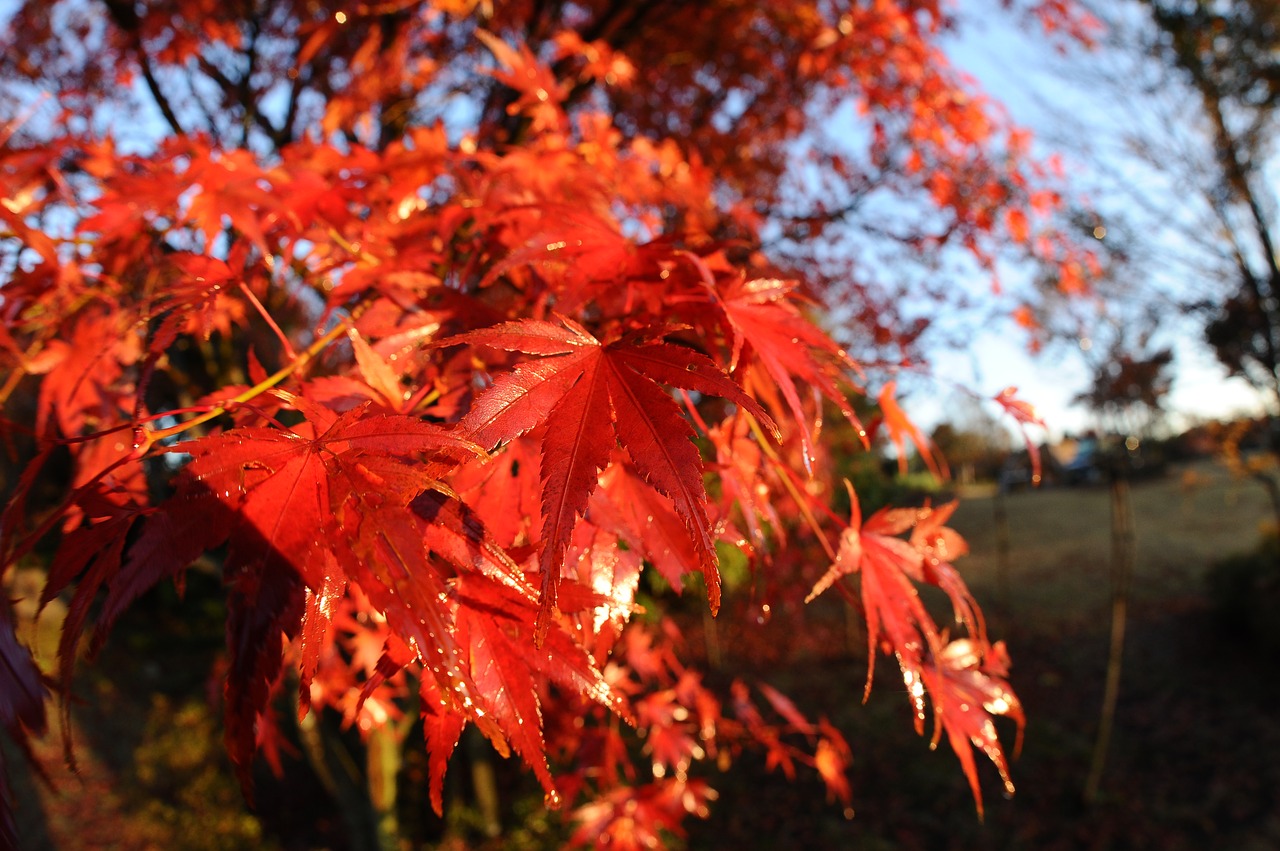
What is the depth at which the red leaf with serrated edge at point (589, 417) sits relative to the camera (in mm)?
640

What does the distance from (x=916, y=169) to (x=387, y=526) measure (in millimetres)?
4795

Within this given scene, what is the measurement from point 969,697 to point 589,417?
0.85 metres

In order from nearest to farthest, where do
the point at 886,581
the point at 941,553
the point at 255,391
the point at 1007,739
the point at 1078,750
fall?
the point at 255,391 → the point at 886,581 → the point at 941,553 → the point at 1078,750 → the point at 1007,739

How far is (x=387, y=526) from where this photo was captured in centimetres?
61

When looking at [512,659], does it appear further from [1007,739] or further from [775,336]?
[1007,739]

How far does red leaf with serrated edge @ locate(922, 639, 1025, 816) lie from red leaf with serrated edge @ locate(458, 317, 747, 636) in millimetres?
584

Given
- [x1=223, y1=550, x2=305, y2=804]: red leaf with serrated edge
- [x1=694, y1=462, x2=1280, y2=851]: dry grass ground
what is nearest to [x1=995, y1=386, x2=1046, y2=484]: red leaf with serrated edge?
[x1=223, y1=550, x2=305, y2=804]: red leaf with serrated edge

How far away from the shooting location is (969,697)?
44.8 inches

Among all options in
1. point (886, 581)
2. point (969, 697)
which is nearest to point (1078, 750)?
point (969, 697)

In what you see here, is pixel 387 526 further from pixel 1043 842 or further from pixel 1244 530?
pixel 1244 530

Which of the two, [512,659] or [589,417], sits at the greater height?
[589,417]

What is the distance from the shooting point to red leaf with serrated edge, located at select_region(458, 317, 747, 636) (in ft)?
2.10

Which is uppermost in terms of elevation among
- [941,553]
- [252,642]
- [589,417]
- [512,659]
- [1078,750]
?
[589,417]

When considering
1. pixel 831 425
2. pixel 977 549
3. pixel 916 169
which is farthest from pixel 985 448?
pixel 916 169
